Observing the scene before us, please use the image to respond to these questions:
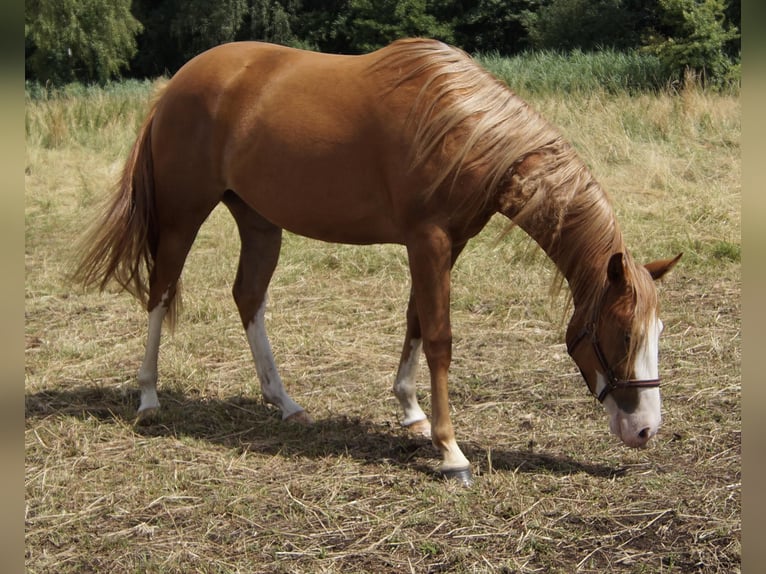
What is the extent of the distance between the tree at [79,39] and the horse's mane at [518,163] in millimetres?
32092

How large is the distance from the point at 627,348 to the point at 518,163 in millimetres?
874

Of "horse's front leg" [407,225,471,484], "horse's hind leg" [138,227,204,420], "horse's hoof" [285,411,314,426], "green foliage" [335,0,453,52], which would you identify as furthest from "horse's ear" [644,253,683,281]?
"green foliage" [335,0,453,52]

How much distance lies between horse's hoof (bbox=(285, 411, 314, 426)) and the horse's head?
152 cm

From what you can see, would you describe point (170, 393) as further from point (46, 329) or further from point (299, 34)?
point (299, 34)

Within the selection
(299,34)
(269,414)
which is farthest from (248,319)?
(299,34)

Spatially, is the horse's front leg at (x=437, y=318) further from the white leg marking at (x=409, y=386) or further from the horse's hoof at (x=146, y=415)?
the horse's hoof at (x=146, y=415)

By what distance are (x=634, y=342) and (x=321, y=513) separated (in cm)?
136

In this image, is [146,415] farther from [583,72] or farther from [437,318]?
[583,72]

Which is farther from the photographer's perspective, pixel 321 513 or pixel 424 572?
pixel 321 513

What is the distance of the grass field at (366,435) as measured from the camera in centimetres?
288

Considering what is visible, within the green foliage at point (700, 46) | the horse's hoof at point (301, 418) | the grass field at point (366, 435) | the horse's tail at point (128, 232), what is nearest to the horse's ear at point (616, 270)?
the grass field at point (366, 435)

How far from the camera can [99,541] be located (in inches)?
115

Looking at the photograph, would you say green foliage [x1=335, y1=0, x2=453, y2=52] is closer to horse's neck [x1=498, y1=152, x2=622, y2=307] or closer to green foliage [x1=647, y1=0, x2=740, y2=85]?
green foliage [x1=647, y1=0, x2=740, y2=85]

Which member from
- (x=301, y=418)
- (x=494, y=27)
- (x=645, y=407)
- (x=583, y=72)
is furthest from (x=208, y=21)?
(x=645, y=407)
